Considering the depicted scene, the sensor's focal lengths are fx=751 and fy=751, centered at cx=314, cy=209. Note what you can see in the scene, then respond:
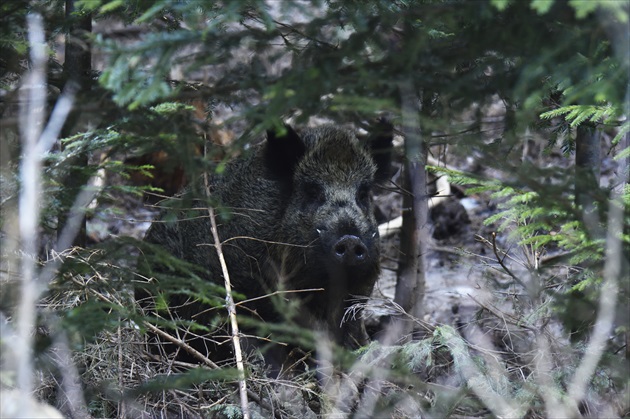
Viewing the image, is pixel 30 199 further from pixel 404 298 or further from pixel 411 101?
pixel 404 298

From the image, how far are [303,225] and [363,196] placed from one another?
608mm

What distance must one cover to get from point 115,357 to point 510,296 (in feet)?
10.1

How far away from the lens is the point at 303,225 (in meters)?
6.33

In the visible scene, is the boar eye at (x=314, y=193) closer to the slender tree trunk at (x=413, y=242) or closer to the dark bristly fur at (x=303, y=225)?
the dark bristly fur at (x=303, y=225)

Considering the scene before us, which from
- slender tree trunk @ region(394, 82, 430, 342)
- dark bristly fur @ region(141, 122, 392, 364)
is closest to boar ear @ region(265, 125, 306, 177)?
dark bristly fur @ region(141, 122, 392, 364)

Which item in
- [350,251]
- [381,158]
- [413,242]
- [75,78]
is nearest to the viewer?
[75,78]

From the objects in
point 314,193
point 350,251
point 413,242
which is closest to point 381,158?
point 314,193

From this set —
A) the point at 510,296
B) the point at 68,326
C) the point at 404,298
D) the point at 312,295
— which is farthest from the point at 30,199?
the point at 404,298

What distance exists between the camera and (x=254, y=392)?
529 cm

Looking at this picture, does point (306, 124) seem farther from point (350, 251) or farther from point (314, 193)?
point (314, 193)

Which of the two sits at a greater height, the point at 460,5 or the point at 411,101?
the point at 460,5

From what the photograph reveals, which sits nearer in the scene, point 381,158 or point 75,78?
point 75,78

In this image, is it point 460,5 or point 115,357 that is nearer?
point 460,5

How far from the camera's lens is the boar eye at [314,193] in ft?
20.8
